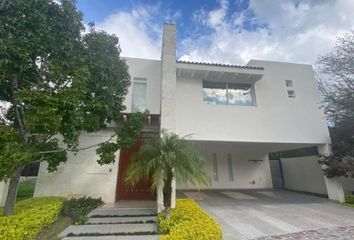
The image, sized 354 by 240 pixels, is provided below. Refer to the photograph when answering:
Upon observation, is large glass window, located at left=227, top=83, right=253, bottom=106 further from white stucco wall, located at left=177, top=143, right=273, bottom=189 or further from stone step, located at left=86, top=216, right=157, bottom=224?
stone step, located at left=86, top=216, right=157, bottom=224

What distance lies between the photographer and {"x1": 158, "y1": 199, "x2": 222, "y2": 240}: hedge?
4453mm

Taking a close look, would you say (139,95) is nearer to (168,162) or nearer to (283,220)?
(168,162)

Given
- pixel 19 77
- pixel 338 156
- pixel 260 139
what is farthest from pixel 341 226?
pixel 19 77

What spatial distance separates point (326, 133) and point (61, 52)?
12.9 meters

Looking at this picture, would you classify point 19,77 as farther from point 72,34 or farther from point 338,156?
point 338,156

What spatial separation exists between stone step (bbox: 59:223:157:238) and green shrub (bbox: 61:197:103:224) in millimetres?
349

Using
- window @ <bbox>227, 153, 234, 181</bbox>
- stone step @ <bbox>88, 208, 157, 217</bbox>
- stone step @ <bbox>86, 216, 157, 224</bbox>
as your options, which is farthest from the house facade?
window @ <bbox>227, 153, 234, 181</bbox>

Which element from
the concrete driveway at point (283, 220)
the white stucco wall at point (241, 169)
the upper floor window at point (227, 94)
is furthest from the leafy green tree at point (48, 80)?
the white stucco wall at point (241, 169)

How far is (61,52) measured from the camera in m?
5.54

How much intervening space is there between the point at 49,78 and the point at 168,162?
4.27m

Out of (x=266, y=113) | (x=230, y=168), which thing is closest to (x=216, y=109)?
(x=266, y=113)

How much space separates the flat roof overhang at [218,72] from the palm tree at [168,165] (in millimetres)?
5091

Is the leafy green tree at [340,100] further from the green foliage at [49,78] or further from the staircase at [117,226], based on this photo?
the green foliage at [49,78]

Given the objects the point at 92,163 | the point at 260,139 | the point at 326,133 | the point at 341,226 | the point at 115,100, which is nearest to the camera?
the point at 341,226
